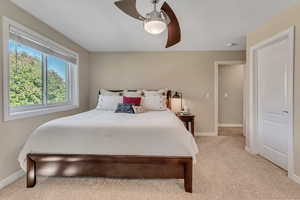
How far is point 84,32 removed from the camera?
308cm

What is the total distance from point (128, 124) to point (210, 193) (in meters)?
1.19

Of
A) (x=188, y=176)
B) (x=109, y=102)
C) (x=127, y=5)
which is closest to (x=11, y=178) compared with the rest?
(x=109, y=102)

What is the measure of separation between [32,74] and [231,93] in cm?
557

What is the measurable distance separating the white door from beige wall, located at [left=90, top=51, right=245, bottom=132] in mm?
1444

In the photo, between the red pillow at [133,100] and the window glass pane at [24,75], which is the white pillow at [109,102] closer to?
the red pillow at [133,100]

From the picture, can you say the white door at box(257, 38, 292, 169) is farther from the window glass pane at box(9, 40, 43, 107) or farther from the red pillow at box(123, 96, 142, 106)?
the window glass pane at box(9, 40, 43, 107)

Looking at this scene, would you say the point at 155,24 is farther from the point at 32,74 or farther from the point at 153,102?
the point at 32,74

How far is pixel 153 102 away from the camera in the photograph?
3559 millimetres

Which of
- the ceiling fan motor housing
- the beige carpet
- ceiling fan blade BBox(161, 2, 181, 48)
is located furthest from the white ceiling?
the beige carpet

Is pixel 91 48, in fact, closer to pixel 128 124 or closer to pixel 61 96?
pixel 61 96

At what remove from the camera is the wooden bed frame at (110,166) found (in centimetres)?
186

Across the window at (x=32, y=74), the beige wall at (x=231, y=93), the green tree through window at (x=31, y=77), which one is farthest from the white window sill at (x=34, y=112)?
the beige wall at (x=231, y=93)

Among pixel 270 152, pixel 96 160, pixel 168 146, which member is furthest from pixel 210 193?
pixel 270 152

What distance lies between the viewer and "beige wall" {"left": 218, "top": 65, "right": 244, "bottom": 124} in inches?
224
